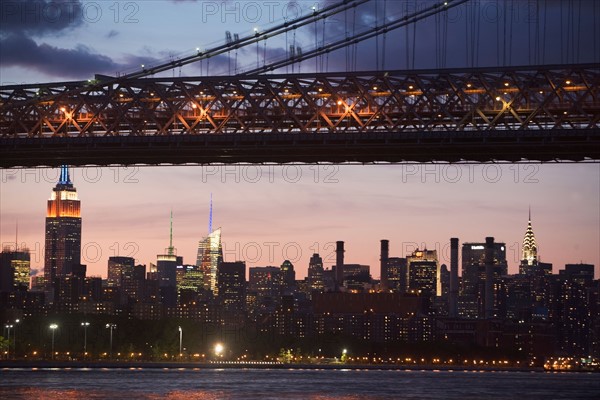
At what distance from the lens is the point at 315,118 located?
88.8m

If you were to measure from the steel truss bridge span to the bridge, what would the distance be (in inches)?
3.3

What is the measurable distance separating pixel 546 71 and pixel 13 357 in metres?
106

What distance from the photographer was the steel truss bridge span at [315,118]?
82.8m

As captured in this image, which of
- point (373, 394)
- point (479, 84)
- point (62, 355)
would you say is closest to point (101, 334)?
point (62, 355)

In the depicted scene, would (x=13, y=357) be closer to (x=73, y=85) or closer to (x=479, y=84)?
(x=73, y=85)

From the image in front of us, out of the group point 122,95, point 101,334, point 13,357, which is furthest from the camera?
point 101,334

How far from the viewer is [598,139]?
262 feet

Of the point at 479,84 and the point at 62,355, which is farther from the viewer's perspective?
the point at 62,355

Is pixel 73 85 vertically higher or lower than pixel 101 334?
higher

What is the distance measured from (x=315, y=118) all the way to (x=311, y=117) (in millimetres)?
405

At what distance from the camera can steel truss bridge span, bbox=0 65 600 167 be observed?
8281 centimetres

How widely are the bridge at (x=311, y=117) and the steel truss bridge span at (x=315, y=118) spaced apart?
8 centimetres

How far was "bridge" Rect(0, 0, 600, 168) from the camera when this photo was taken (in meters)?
82.9

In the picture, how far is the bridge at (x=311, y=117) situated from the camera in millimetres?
82875
